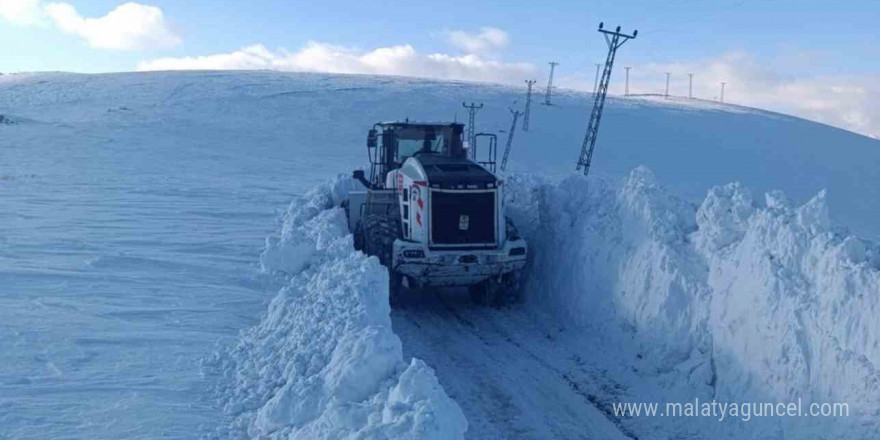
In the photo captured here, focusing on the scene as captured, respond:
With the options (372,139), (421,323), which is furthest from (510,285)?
(372,139)

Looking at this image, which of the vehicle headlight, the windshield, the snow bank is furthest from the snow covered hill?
the windshield

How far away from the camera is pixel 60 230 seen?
13.5 m

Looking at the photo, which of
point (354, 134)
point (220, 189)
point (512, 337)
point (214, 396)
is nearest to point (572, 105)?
point (354, 134)

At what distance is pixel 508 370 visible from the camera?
9.43 meters

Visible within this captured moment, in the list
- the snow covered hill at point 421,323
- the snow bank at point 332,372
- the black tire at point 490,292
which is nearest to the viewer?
the snow bank at point 332,372

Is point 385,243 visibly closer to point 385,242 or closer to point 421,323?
point 385,242

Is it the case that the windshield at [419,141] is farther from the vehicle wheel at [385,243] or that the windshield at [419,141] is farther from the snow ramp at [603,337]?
the snow ramp at [603,337]

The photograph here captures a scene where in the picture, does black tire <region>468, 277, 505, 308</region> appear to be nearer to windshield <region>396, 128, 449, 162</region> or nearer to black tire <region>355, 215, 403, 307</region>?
black tire <region>355, 215, 403, 307</region>

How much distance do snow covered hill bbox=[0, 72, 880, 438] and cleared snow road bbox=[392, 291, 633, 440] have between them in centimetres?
4

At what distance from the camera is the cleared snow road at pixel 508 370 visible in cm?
783

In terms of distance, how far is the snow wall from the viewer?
23.3 feet

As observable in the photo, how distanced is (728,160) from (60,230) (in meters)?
46.2

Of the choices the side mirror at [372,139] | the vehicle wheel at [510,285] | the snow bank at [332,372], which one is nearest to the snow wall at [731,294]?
the vehicle wheel at [510,285]

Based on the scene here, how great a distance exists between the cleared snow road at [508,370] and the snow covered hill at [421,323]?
0.13 ft
